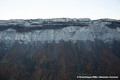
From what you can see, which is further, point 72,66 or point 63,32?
point 63,32

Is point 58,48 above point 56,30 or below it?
below

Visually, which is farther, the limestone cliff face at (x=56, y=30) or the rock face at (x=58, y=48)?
the limestone cliff face at (x=56, y=30)

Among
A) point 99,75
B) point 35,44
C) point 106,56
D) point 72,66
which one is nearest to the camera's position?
point 99,75

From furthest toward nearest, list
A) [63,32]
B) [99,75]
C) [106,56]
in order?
1. [63,32]
2. [106,56]
3. [99,75]

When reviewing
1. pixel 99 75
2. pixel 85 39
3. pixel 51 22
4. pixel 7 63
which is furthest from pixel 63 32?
pixel 7 63

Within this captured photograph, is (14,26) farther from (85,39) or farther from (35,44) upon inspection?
(85,39)

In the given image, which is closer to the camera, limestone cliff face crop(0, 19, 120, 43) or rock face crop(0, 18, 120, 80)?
rock face crop(0, 18, 120, 80)

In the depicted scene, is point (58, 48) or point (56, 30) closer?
point (58, 48)

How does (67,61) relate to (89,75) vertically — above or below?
above
